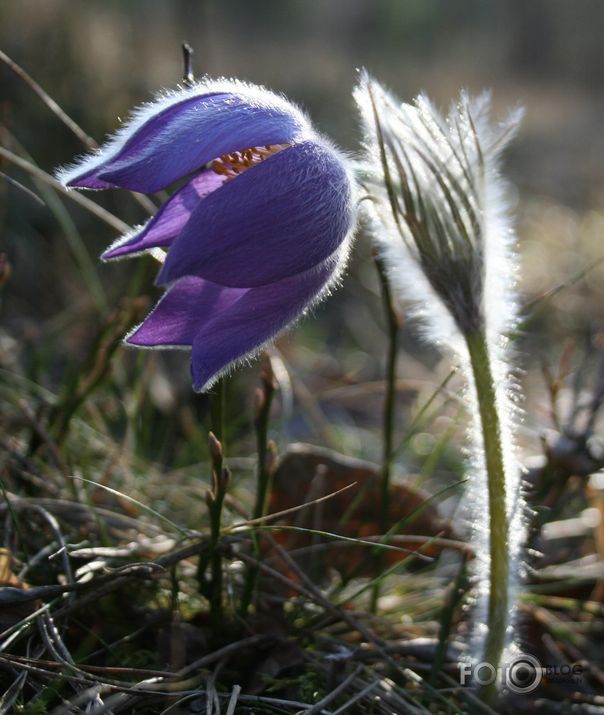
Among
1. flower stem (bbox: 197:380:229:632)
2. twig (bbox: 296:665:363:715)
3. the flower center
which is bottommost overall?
twig (bbox: 296:665:363:715)

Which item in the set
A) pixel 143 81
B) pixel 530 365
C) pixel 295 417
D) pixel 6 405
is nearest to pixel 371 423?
pixel 295 417

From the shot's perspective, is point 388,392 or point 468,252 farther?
point 388,392

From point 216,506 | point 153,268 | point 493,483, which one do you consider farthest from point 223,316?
point 153,268

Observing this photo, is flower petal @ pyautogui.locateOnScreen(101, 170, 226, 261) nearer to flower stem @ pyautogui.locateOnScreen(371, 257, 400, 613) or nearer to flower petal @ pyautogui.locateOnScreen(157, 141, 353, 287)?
flower petal @ pyautogui.locateOnScreen(157, 141, 353, 287)

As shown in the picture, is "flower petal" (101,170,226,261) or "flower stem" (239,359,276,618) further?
"flower stem" (239,359,276,618)

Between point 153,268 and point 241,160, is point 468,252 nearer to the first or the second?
point 241,160

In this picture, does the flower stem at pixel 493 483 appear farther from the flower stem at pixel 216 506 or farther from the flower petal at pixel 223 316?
the flower stem at pixel 216 506

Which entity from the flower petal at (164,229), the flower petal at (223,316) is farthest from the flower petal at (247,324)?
the flower petal at (164,229)

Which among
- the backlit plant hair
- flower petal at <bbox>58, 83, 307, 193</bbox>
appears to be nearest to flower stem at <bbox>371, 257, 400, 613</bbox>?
the backlit plant hair
